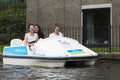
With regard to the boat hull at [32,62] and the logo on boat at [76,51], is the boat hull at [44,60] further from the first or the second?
the logo on boat at [76,51]

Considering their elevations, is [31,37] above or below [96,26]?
below

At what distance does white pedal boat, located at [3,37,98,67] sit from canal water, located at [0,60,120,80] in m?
0.37

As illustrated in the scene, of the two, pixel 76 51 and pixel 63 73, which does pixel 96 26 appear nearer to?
pixel 76 51

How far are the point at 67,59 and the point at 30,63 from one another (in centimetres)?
170

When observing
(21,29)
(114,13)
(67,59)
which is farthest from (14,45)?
(21,29)

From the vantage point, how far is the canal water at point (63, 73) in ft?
43.0

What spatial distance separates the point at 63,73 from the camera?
47.0 ft

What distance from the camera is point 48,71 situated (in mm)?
15094

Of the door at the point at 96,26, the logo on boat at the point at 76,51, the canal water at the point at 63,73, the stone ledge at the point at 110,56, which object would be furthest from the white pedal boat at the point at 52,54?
the door at the point at 96,26

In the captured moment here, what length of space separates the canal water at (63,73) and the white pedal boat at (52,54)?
14.7 inches

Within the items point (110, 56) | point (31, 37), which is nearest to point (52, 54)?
point (31, 37)

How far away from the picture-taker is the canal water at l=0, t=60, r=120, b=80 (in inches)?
516

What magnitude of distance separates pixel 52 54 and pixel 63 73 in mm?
2064

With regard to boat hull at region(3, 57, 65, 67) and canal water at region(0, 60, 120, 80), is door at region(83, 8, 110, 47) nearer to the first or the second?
boat hull at region(3, 57, 65, 67)
